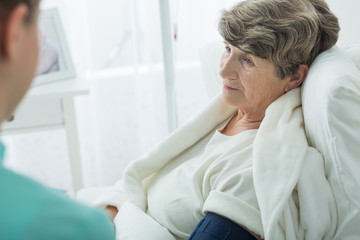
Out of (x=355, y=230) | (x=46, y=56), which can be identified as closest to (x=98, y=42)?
(x=46, y=56)

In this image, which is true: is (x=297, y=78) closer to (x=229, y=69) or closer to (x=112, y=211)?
(x=229, y=69)

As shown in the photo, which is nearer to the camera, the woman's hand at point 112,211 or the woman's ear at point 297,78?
the woman's ear at point 297,78

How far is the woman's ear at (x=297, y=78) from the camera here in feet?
4.05

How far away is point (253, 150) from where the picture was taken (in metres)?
1.14

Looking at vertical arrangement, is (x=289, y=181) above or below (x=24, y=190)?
below

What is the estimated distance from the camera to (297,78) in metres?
1.25

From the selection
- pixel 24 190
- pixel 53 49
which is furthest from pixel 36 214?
pixel 53 49

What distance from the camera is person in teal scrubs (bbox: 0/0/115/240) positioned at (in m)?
0.49

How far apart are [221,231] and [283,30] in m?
0.48

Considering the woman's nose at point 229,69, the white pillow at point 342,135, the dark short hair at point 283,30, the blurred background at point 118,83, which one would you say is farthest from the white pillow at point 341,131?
the blurred background at point 118,83

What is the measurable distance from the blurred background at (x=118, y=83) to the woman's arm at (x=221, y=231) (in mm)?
1206

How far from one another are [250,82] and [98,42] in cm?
124

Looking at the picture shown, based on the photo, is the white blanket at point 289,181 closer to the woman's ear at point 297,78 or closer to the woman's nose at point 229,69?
the woman's ear at point 297,78

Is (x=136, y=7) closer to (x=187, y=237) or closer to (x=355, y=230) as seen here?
(x=187, y=237)
